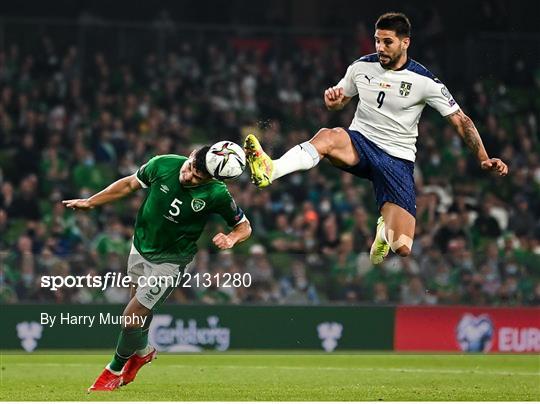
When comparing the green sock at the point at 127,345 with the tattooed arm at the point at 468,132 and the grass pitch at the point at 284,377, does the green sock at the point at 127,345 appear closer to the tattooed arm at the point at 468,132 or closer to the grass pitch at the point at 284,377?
the grass pitch at the point at 284,377

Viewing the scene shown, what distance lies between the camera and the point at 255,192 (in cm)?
2517

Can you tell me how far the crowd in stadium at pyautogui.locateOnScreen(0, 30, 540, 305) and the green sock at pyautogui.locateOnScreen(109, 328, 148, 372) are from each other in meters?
6.48

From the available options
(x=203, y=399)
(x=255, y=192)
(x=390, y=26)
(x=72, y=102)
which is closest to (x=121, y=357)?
(x=203, y=399)

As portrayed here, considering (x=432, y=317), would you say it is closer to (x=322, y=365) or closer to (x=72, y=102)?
(x=322, y=365)

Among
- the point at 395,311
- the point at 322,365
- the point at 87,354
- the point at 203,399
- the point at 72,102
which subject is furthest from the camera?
the point at 72,102

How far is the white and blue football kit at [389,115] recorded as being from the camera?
1423 centimetres

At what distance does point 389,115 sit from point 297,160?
143 centimetres

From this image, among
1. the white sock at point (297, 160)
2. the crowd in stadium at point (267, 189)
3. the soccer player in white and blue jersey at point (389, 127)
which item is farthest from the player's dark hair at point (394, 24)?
the crowd in stadium at point (267, 189)

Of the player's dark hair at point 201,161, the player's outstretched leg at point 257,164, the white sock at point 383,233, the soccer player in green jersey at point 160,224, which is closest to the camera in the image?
the player's outstretched leg at point 257,164

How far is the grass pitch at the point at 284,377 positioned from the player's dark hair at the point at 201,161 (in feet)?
7.23

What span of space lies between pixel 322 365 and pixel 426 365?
1517 millimetres

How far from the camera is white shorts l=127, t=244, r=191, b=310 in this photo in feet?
45.6

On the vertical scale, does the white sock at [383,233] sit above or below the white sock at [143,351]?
above

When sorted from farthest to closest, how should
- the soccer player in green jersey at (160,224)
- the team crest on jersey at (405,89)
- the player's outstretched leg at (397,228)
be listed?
1. the player's outstretched leg at (397,228)
2. the team crest on jersey at (405,89)
3. the soccer player in green jersey at (160,224)
